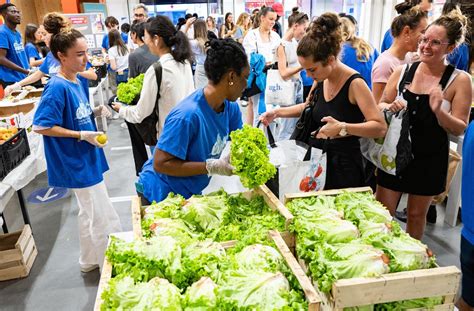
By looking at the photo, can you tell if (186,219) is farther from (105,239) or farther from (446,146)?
(446,146)

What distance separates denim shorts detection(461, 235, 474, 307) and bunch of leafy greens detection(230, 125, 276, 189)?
1025 mm

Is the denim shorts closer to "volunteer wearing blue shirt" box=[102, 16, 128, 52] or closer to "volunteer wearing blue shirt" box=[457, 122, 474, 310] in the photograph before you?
"volunteer wearing blue shirt" box=[457, 122, 474, 310]

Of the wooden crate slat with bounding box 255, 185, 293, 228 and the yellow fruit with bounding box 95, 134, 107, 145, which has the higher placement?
the yellow fruit with bounding box 95, 134, 107, 145

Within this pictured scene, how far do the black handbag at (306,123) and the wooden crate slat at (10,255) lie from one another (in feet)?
8.28

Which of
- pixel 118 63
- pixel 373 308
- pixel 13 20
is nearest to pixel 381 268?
pixel 373 308

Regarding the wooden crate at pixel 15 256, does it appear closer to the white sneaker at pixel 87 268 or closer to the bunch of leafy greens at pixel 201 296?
the white sneaker at pixel 87 268

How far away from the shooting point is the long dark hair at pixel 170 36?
3496mm

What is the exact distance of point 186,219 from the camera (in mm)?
1877

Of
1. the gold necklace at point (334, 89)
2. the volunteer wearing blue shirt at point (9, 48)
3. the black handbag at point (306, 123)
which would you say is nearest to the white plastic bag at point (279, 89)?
the black handbag at point (306, 123)

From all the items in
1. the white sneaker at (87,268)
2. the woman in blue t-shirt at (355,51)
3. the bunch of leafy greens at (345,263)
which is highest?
the woman in blue t-shirt at (355,51)

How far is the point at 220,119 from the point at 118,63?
6.29m

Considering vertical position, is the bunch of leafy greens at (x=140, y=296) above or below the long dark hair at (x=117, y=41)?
below

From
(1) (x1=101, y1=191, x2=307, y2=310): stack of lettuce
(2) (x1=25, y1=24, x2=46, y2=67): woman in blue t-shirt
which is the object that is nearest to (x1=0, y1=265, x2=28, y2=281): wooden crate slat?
(1) (x1=101, y1=191, x2=307, y2=310): stack of lettuce

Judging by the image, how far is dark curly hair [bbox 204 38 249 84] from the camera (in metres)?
2.05
